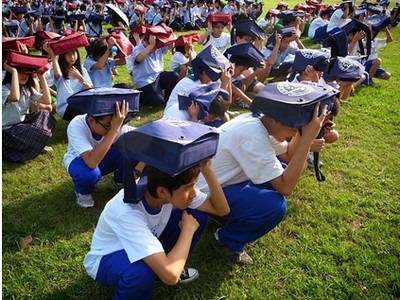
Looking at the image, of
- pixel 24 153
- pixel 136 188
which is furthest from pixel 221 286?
pixel 24 153

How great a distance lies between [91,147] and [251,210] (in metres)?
1.41

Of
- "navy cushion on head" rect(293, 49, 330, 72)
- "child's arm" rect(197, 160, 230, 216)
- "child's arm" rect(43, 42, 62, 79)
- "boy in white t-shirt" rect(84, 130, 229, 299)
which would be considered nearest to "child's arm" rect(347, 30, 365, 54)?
"navy cushion on head" rect(293, 49, 330, 72)

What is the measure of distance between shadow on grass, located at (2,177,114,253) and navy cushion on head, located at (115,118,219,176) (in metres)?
1.52

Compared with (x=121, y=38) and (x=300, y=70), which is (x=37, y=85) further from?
(x=300, y=70)

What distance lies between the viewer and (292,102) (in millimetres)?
2176

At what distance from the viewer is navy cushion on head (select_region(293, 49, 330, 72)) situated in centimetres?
423

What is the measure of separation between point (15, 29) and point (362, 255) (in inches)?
353

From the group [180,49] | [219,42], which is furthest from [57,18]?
[180,49]

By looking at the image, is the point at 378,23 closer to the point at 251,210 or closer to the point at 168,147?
the point at 251,210

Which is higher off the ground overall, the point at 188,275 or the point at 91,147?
the point at 91,147

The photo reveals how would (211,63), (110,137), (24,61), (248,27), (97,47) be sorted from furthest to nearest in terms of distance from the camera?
1. (248,27)
2. (97,47)
3. (211,63)
4. (24,61)
5. (110,137)

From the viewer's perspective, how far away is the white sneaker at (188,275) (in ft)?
8.32

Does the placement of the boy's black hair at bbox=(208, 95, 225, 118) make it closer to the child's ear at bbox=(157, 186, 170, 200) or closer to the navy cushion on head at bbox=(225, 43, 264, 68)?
the navy cushion on head at bbox=(225, 43, 264, 68)

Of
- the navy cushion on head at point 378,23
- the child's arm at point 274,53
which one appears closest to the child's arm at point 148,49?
the child's arm at point 274,53
